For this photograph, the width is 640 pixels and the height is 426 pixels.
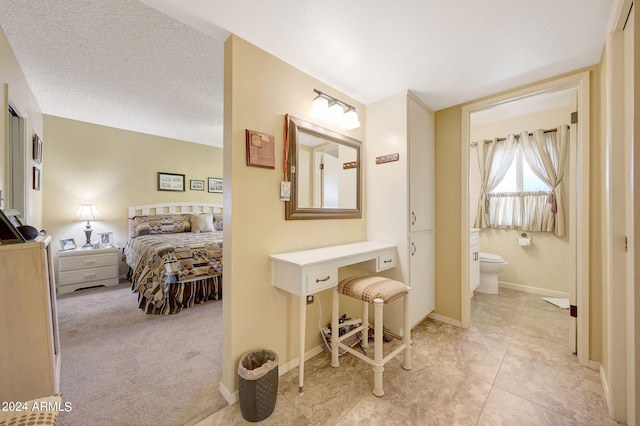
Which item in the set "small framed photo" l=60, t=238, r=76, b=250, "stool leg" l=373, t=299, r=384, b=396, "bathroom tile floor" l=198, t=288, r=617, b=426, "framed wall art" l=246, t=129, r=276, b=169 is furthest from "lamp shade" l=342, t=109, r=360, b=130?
"small framed photo" l=60, t=238, r=76, b=250

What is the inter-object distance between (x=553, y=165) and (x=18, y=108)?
5.90m

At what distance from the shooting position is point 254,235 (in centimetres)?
162

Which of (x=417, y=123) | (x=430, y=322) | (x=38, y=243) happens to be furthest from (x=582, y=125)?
(x=38, y=243)

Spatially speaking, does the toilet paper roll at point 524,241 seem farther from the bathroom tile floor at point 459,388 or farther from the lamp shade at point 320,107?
the lamp shade at point 320,107

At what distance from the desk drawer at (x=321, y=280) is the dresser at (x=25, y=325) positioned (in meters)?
1.40

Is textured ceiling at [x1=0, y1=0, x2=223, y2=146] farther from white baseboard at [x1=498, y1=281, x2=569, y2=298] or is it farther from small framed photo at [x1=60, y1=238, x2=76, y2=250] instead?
white baseboard at [x1=498, y1=281, x2=569, y2=298]

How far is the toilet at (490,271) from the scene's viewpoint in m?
3.23

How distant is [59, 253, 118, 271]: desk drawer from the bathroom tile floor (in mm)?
3470

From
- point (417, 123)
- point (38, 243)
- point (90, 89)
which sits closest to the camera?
point (38, 243)

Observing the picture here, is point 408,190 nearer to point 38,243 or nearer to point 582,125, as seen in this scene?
point 582,125

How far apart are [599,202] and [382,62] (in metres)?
1.91

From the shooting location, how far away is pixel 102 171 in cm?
401

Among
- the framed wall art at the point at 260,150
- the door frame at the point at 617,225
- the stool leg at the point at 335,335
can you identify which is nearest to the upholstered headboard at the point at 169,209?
the framed wall art at the point at 260,150

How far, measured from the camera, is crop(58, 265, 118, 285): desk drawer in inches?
132
